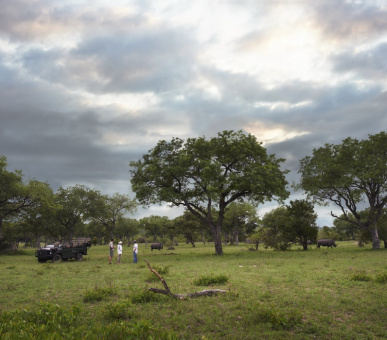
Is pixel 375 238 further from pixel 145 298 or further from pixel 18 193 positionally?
pixel 18 193

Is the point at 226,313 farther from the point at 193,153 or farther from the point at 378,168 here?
the point at 378,168

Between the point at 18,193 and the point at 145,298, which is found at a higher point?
the point at 18,193

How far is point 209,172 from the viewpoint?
31656 millimetres

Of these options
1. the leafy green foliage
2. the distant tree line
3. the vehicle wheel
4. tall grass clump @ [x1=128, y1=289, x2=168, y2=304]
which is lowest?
the vehicle wheel

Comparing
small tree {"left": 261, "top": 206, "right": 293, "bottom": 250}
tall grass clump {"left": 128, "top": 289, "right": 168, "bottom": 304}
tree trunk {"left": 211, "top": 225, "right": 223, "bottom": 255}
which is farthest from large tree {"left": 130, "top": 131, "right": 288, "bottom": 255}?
tall grass clump {"left": 128, "top": 289, "right": 168, "bottom": 304}

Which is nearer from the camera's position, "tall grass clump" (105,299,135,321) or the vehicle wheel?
"tall grass clump" (105,299,135,321)

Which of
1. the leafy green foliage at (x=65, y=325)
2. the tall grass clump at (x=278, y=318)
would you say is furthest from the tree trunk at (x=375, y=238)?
the leafy green foliage at (x=65, y=325)

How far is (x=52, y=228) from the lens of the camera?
241 feet

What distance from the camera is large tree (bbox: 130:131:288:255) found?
105ft

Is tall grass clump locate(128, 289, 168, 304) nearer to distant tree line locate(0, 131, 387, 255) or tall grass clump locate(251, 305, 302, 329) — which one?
tall grass clump locate(251, 305, 302, 329)

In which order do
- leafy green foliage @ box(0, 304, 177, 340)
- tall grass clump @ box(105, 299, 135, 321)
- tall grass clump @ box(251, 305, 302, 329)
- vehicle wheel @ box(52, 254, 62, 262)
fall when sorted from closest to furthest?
leafy green foliage @ box(0, 304, 177, 340) < tall grass clump @ box(251, 305, 302, 329) < tall grass clump @ box(105, 299, 135, 321) < vehicle wheel @ box(52, 254, 62, 262)

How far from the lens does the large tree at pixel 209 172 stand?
105 feet

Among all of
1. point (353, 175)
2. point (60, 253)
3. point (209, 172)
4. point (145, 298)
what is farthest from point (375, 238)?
point (60, 253)

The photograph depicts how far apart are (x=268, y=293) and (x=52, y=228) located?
7424cm
